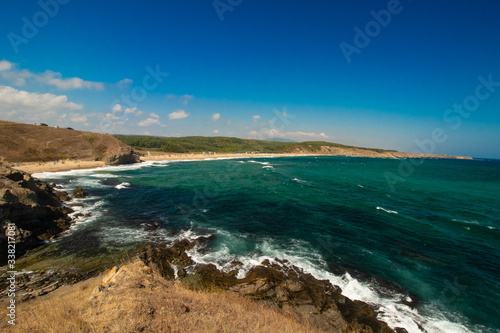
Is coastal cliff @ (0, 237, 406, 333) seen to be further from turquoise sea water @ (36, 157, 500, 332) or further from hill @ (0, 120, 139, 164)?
hill @ (0, 120, 139, 164)

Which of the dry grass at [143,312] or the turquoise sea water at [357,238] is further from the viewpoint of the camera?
the turquoise sea water at [357,238]

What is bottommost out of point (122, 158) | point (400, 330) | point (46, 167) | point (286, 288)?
point (400, 330)

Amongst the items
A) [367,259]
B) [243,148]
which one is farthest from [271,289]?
[243,148]

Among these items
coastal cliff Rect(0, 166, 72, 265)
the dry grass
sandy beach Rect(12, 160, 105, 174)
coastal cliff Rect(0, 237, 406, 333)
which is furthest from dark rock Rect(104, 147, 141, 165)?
the dry grass

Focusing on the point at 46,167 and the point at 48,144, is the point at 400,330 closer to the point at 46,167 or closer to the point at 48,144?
the point at 46,167

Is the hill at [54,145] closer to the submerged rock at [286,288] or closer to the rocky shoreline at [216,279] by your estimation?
the rocky shoreline at [216,279]

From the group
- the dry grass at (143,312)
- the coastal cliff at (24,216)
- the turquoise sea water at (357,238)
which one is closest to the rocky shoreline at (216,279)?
the coastal cliff at (24,216)

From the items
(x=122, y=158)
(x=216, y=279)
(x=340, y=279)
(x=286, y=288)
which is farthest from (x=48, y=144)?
(x=340, y=279)
